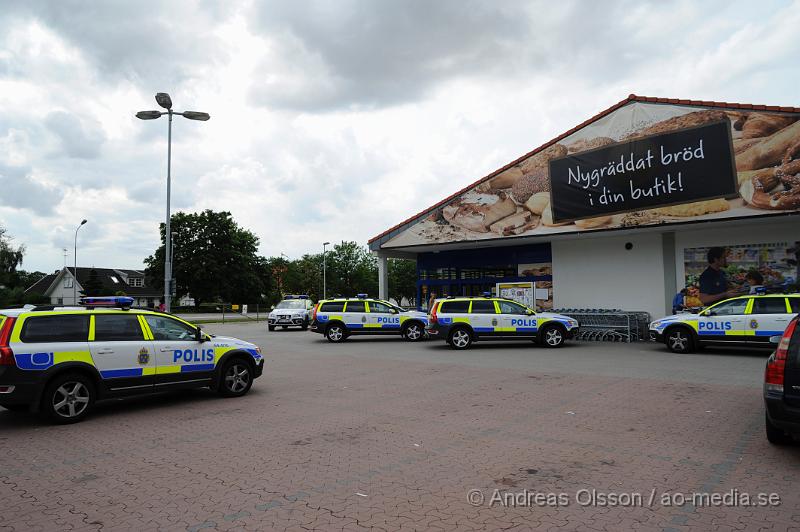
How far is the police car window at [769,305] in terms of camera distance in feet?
47.0

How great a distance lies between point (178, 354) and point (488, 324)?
11017 millimetres

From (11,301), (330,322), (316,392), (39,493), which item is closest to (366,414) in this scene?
(316,392)

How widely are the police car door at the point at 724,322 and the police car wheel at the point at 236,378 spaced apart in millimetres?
12750

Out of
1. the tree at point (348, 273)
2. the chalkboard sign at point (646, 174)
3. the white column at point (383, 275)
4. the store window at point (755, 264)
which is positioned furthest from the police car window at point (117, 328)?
the tree at point (348, 273)

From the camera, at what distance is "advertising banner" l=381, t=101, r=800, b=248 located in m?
16.7

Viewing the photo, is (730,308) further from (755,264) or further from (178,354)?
(178,354)

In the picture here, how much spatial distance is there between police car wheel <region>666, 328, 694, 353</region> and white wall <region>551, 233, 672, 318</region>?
484 centimetres

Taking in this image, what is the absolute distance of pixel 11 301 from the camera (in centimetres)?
5350

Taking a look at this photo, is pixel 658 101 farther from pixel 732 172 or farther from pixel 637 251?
pixel 637 251

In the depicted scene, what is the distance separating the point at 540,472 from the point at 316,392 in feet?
17.4

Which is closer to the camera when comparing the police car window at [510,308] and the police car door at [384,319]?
the police car window at [510,308]

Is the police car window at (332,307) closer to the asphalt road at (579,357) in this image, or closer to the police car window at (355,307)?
the police car window at (355,307)

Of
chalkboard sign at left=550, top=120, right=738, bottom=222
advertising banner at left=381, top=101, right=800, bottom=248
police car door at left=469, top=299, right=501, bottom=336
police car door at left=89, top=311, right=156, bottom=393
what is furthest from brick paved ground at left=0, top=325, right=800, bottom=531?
chalkboard sign at left=550, top=120, right=738, bottom=222

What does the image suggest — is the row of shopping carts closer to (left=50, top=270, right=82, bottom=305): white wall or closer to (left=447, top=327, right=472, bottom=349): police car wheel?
(left=447, top=327, right=472, bottom=349): police car wheel
